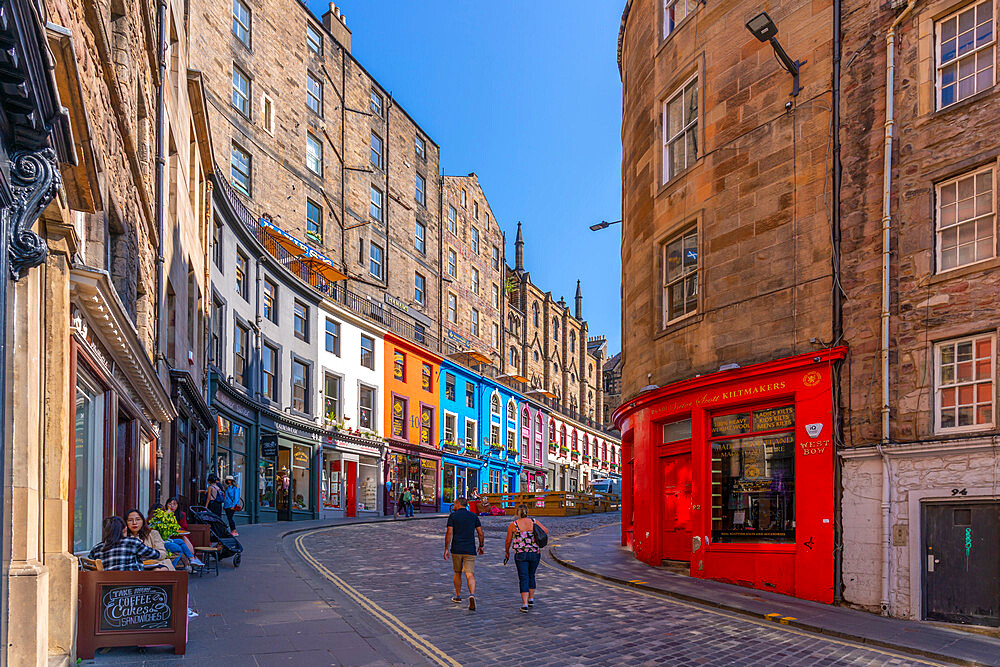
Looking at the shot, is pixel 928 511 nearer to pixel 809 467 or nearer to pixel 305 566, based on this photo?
pixel 809 467

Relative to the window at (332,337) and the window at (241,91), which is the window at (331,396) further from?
the window at (241,91)

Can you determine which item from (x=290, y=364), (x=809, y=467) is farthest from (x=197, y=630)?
(x=290, y=364)

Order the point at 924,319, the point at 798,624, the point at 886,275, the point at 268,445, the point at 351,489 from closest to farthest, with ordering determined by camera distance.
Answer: the point at 798,624 < the point at 924,319 < the point at 886,275 < the point at 268,445 < the point at 351,489

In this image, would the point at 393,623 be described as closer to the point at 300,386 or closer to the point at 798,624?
the point at 798,624

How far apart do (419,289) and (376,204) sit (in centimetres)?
622

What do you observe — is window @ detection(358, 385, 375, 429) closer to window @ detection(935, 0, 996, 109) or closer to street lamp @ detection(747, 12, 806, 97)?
street lamp @ detection(747, 12, 806, 97)

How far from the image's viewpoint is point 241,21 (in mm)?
31734

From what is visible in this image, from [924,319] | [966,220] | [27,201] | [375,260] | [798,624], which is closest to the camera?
[27,201]

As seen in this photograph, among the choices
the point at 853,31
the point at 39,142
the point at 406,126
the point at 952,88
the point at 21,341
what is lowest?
the point at 21,341

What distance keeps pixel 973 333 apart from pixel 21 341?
39.8 ft

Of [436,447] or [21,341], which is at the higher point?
[21,341]

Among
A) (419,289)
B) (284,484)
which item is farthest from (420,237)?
(284,484)

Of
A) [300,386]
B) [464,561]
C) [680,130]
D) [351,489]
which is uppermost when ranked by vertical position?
[680,130]

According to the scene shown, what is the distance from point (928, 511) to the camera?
12.2 m
